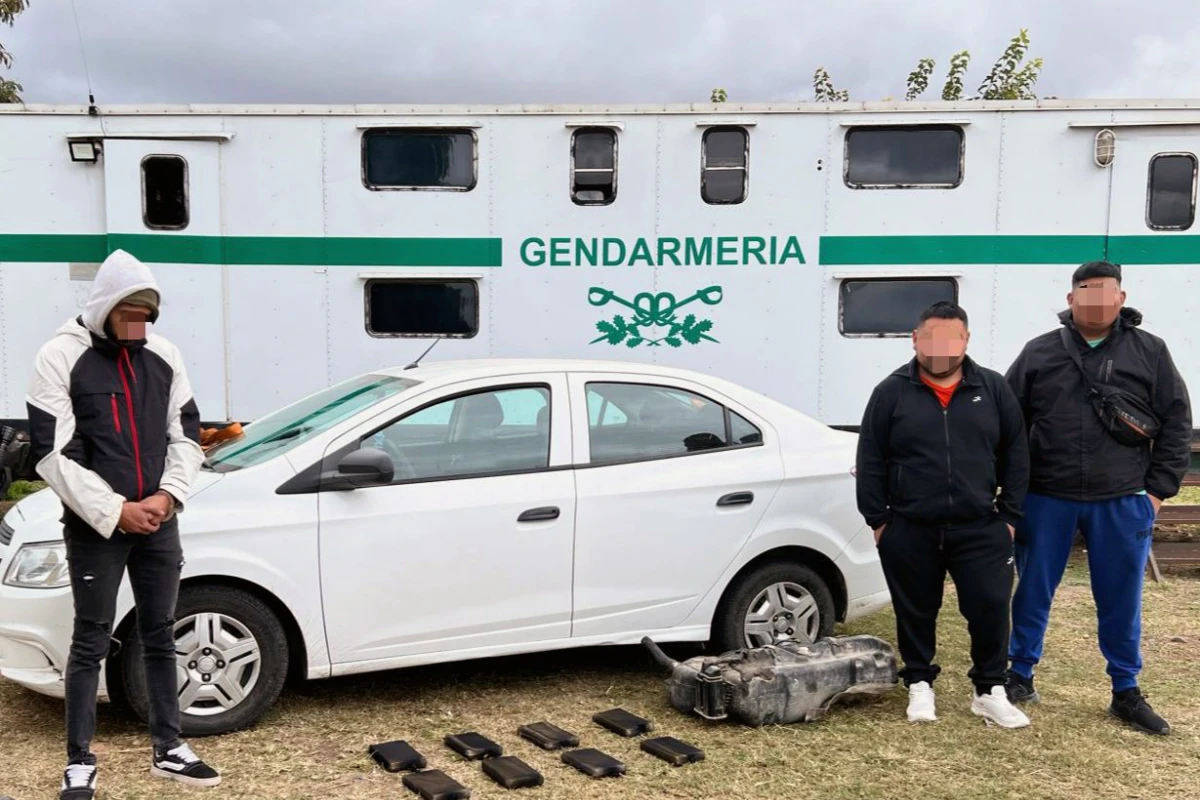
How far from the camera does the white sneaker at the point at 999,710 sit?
440cm

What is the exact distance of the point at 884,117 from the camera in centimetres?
748

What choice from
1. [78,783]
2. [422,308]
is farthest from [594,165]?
[78,783]

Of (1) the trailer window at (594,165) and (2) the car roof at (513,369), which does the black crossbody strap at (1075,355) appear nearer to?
(2) the car roof at (513,369)

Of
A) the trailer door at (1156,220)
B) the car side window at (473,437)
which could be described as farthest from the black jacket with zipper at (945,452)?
the trailer door at (1156,220)

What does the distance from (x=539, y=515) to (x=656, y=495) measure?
59 cm

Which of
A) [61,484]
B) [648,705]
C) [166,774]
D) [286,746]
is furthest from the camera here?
[648,705]

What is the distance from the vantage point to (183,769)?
3707mm

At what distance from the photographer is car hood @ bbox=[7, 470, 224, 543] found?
4016mm

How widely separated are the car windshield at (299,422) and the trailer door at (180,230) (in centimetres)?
291

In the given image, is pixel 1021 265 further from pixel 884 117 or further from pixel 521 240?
pixel 521 240

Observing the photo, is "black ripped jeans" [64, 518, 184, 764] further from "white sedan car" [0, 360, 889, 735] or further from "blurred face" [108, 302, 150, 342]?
"blurred face" [108, 302, 150, 342]

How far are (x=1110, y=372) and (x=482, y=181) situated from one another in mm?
4753

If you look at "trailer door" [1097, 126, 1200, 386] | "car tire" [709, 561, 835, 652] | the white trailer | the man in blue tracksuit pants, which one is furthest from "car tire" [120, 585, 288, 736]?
"trailer door" [1097, 126, 1200, 386]

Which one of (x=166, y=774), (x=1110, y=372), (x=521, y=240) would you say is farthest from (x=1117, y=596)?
(x=521, y=240)
